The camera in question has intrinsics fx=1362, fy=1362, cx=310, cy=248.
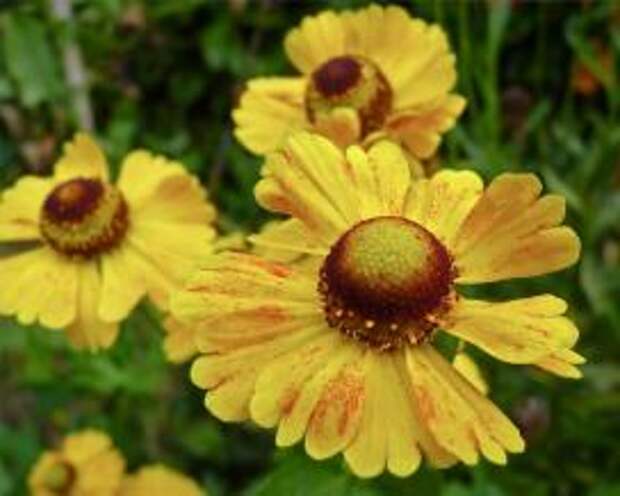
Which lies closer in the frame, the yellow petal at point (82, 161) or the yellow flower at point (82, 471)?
the yellow petal at point (82, 161)

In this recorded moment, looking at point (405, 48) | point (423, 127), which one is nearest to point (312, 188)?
point (423, 127)

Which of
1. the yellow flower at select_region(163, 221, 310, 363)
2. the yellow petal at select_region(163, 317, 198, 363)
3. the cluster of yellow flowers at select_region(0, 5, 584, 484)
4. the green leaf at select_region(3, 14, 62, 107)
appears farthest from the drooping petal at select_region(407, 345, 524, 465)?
the green leaf at select_region(3, 14, 62, 107)

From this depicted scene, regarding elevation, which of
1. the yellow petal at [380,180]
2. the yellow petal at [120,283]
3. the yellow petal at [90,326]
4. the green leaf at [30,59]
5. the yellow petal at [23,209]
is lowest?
the green leaf at [30,59]

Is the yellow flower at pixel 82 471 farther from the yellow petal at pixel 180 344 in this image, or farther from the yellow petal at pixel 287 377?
the yellow petal at pixel 287 377

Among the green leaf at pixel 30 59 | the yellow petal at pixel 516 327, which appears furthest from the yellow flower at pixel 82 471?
the green leaf at pixel 30 59

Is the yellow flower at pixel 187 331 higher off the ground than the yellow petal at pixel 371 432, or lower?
lower

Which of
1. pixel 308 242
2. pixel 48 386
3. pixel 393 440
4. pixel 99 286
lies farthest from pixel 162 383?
pixel 393 440

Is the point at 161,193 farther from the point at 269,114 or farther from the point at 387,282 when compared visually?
the point at 387,282
